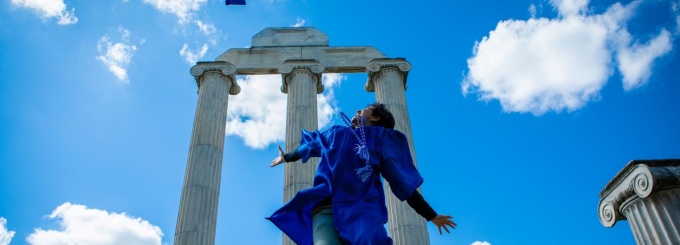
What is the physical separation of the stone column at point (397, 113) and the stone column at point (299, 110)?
3339 mm

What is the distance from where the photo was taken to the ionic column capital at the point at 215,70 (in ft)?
103

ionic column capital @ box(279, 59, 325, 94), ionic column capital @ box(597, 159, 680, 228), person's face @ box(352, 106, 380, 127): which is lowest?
ionic column capital @ box(597, 159, 680, 228)

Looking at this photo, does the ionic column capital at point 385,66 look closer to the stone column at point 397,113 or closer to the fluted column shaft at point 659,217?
the stone column at point 397,113

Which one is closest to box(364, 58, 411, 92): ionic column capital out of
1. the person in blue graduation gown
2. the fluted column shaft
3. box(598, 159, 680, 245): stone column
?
box(598, 159, 680, 245): stone column

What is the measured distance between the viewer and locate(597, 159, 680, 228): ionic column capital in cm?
767

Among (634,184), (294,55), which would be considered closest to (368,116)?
(634,184)

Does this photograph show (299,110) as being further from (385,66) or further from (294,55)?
(385,66)

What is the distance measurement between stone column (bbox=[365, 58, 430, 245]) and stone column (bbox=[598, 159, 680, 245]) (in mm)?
15425

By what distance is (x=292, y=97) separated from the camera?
30.1 metres

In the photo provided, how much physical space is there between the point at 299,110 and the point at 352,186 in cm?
2306

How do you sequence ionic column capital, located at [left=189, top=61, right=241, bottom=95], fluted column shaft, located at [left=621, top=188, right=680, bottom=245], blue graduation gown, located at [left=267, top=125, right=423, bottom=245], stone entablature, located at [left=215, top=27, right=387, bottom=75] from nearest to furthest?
blue graduation gown, located at [left=267, top=125, right=423, bottom=245] < fluted column shaft, located at [left=621, top=188, right=680, bottom=245] < ionic column capital, located at [left=189, top=61, right=241, bottom=95] < stone entablature, located at [left=215, top=27, right=387, bottom=75]

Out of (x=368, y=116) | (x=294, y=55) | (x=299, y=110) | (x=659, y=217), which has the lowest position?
(x=659, y=217)

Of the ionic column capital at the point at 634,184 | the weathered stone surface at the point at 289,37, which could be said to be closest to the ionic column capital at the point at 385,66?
the weathered stone surface at the point at 289,37

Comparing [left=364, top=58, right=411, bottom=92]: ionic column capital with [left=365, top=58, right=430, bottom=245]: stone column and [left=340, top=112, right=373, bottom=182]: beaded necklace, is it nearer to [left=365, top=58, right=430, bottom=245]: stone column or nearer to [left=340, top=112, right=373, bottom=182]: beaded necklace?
[left=365, top=58, right=430, bottom=245]: stone column
